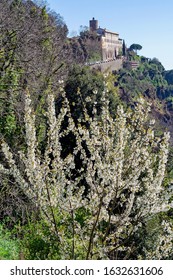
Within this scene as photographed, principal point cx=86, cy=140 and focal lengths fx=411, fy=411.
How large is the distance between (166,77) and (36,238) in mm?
78038

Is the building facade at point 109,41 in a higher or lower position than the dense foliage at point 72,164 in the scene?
higher

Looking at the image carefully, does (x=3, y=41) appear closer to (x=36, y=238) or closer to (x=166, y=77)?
(x=36, y=238)

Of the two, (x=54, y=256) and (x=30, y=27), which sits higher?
(x=30, y=27)

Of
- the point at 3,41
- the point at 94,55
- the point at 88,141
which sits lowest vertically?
the point at 88,141

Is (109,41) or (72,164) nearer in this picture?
(72,164)

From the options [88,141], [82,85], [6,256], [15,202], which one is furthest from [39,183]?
[82,85]

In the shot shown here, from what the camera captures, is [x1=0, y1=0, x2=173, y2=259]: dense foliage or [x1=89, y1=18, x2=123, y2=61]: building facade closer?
[x1=0, y1=0, x2=173, y2=259]: dense foliage

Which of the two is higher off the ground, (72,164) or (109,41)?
(109,41)

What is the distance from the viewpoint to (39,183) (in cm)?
438

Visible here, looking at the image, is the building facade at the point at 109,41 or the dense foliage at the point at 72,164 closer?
the dense foliage at the point at 72,164

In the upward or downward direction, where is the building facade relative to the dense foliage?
upward

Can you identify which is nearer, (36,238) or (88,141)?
(88,141)
